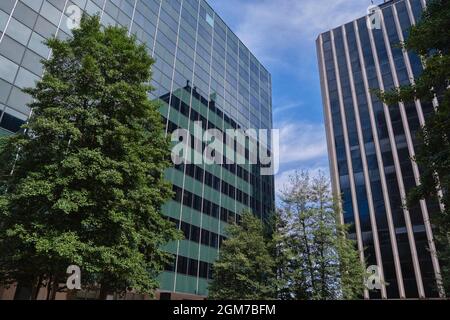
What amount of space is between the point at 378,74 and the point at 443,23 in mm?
55816

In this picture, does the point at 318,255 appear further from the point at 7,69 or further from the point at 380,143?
the point at 380,143

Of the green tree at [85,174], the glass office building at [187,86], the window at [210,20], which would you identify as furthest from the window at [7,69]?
the window at [210,20]

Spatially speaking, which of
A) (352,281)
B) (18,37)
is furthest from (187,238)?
(18,37)

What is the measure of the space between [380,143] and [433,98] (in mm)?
50234

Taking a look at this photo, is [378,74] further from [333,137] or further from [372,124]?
[333,137]

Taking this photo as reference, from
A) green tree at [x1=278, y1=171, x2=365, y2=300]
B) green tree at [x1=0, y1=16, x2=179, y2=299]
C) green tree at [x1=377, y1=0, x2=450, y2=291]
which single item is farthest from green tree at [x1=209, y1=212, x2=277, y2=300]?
green tree at [x1=377, y1=0, x2=450, y2=291]

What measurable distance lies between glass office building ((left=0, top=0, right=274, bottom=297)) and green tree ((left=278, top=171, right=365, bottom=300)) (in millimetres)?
12923

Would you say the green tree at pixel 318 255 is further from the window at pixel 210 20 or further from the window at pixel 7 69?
the window at pixel 210 20

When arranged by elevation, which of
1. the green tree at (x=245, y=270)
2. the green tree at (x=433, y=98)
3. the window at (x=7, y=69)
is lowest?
the green tree at (x=245, y=270)

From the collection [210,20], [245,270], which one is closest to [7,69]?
[245,270]

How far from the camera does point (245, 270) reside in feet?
85.5

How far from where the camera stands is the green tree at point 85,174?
1238 cm

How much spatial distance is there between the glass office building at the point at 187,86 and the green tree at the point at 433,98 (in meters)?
18.9
